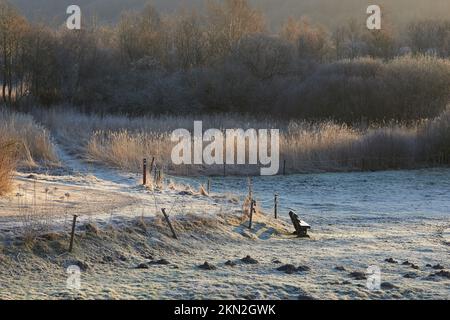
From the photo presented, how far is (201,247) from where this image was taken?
39.7ft

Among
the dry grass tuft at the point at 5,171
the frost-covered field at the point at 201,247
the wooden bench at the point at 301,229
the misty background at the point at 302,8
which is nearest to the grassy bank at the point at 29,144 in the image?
the frost-covered field at the point at 201,247

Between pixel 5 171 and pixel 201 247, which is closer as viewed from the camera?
pixel 201 247

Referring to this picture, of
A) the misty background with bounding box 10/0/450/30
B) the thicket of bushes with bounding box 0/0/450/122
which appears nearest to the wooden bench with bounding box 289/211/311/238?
the thicket of bushes with bounding box 0/0/450/122

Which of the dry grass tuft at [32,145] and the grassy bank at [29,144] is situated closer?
the grassy bank at [29,144]

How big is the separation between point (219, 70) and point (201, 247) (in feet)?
145

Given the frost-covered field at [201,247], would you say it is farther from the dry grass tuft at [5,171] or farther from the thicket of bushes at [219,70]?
the thicket of bushes at [219,70]

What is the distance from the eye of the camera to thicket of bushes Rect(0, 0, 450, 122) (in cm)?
4856

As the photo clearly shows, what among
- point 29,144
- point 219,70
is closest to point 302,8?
point 219,70

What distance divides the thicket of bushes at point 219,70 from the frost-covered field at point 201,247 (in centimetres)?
2990

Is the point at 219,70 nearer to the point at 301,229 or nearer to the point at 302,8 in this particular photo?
the point at 301,229

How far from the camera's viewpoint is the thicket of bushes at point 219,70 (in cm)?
4856

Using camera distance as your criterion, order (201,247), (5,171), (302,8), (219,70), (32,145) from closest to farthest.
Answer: (201,247)
(5,171)
(32,145)
(219,70)
(302,8)

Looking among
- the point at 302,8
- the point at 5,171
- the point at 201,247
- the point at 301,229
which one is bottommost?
the point at 301,229

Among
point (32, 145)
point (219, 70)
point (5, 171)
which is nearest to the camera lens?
point (5, 171)
